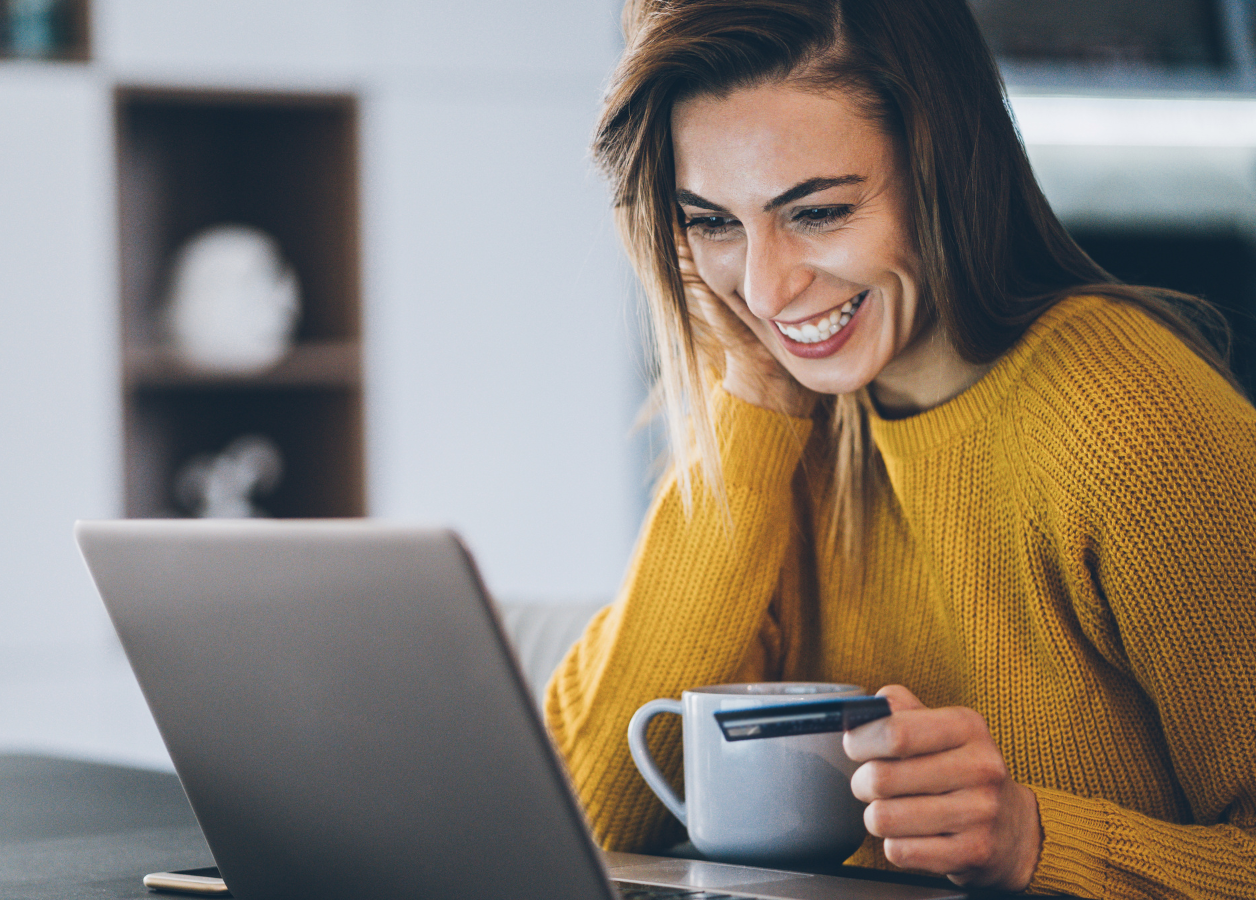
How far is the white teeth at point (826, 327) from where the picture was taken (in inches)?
36.3

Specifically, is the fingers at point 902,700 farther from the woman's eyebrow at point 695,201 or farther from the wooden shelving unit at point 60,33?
the wooden shelving unit at point 60,33

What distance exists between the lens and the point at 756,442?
3.46ft

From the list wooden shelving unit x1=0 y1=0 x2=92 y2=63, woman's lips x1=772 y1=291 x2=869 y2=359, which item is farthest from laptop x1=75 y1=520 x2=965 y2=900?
wooden shelving unit x1=0 y1=0 x2=92 y2=63

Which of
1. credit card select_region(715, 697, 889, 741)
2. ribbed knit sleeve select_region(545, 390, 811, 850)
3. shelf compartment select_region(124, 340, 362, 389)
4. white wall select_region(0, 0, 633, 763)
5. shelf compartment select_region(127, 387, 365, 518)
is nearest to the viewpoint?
credit card select_region(715, 697, 889, 741)

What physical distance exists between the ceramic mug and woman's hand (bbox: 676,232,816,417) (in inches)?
15.9

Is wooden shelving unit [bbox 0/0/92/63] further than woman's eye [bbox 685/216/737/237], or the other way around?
wooden shelving unit [bbox 0/0/92/63]

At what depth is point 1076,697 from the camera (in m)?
0.88

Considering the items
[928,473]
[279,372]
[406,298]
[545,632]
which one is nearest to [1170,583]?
[928,473]

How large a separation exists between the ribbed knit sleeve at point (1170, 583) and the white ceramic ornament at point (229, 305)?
77.4 inches

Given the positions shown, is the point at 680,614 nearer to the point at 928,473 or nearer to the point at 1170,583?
the point at 928,473

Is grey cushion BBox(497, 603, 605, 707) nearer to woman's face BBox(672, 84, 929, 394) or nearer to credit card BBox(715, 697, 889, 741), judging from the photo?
woman's face BBox(672, 84, 929, 394)

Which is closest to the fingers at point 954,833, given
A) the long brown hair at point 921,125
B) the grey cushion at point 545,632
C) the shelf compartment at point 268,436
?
the long brown hair at point 921,125

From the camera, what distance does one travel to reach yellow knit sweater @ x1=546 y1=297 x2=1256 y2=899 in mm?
770

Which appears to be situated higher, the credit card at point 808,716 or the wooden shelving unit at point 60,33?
the wooden shelving unit at point 60,33
